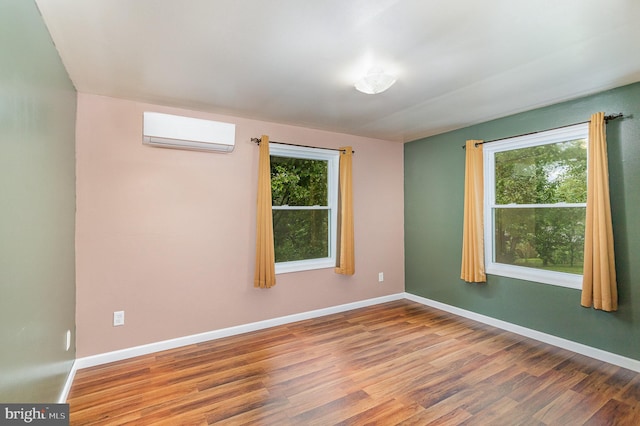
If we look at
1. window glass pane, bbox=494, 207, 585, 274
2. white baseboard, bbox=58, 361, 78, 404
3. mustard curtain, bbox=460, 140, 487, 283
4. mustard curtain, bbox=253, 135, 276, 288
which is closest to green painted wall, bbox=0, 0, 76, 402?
white baseboard, bbox=58, 361, 78, 404

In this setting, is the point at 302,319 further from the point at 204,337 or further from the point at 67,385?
the point at 67,385

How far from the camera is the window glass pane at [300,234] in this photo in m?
3.76

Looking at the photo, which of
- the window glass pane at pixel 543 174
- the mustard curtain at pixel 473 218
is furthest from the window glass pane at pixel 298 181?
the window glass pane at pixel 543 174

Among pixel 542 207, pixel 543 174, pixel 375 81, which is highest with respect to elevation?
pixel 375 81

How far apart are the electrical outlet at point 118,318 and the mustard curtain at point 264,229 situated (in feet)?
4.10

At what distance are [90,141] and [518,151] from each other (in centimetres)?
429

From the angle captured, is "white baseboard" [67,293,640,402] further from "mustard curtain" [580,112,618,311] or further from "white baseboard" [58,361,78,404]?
"mustard curtain" [580,112,618,311]

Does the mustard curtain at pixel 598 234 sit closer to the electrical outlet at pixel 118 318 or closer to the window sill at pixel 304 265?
the window sill at pixel 304 265

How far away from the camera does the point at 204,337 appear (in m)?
3.16

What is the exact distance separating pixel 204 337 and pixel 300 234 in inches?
62.1

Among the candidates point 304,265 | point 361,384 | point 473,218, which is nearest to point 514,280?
point 473,218

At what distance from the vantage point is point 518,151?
342cm

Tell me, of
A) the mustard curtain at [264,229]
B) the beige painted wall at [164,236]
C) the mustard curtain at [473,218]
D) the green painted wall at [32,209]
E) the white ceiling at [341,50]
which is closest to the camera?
the green painted wall at [32,209]

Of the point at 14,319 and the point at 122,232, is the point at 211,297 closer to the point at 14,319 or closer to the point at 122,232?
the point at 122,232
